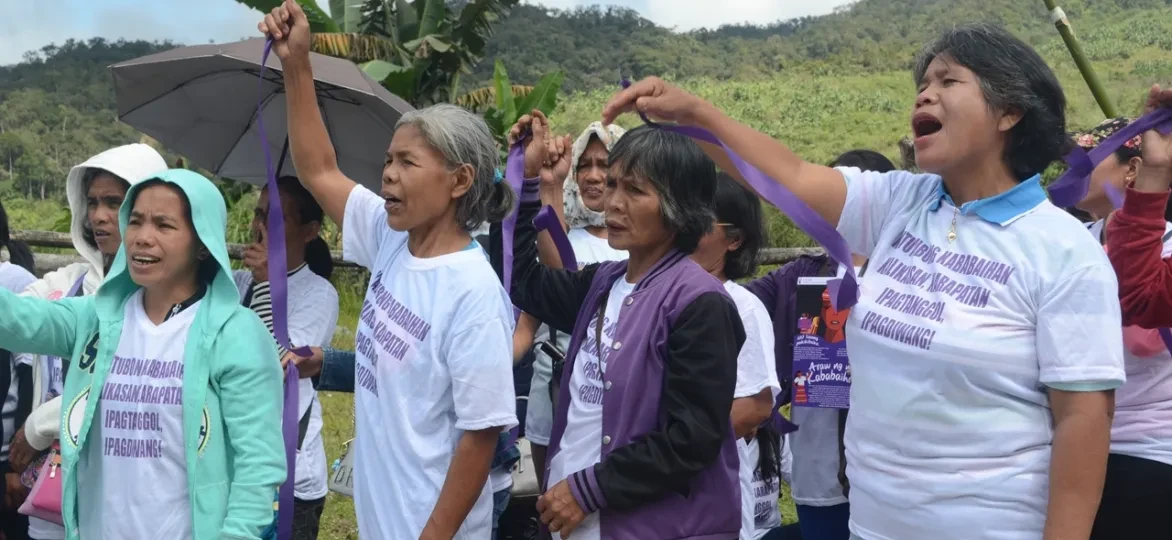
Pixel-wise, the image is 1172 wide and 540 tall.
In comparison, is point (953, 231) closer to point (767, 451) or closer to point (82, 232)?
point (767, 451)

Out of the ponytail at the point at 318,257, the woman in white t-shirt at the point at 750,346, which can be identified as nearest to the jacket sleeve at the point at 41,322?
the ponytail at the point at 318,257

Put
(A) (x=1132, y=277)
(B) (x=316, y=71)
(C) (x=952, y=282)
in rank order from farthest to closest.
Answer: (B) (x=316, y=71) → (A) (x=1132, y=277) → (C) (x=952, y=282)

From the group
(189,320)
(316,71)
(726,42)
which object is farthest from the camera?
(726,42)

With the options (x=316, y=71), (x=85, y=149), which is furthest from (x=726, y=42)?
(x=316, y=71)

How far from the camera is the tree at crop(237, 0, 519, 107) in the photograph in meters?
13.3

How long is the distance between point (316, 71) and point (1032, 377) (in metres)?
2.46

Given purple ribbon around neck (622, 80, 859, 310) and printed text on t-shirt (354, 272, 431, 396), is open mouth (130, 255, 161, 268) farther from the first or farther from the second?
purple ribbon around neck (622, 80, 859, 310)

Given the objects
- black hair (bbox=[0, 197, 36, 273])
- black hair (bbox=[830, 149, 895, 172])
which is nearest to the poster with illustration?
black hair (bbox=[830, 149, 895, 172])

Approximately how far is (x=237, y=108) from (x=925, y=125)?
286 cm

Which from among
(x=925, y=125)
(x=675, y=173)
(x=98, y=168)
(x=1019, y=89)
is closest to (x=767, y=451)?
(x=675, y=173)

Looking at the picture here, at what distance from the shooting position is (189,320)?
2.70 m

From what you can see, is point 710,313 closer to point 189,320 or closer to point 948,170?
point 948,170

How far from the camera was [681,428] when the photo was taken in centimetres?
238

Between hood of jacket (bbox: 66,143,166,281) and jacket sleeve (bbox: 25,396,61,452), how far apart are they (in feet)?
1.75
